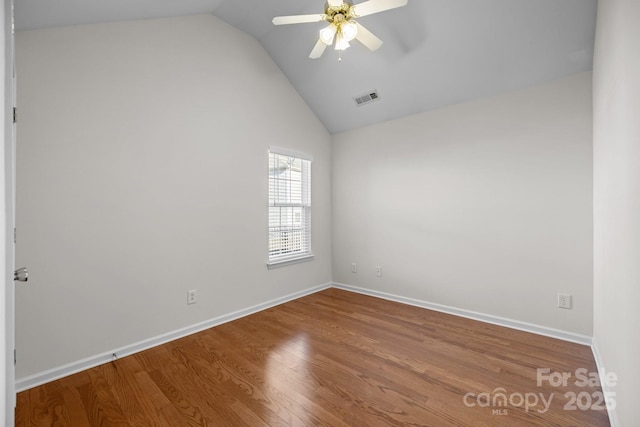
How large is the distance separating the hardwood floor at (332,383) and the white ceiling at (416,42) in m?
2.36

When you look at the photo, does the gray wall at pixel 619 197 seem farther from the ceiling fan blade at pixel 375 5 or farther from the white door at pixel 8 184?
the white door at pixel 8 184

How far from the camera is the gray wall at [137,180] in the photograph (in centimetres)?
191

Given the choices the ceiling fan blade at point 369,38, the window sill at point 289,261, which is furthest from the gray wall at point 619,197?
the window sill at point 289,261

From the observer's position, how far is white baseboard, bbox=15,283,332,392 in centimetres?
188

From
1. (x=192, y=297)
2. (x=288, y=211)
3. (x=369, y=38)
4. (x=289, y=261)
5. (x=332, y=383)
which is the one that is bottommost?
(x=332, y=383)

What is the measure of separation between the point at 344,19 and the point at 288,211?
86.8 inches

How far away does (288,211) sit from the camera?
368 centimetres

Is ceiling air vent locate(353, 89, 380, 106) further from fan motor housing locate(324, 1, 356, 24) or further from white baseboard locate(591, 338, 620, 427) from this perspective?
white baseboard locate(591, 338, 620, 427)

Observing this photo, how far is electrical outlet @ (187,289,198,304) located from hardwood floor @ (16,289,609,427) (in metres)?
0.33

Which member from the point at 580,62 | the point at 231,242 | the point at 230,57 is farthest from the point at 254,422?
the point at 580,62

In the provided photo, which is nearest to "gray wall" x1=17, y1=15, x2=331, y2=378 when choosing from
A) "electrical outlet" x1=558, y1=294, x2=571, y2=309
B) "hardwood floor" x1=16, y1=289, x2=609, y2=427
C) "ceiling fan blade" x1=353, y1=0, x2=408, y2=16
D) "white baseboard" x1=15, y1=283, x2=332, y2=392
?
"white baseboard" x1=15, y1=283, x2=332, y2=392

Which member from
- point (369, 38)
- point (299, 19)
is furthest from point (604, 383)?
point (299, 19)

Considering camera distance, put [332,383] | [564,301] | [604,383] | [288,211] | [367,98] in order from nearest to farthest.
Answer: [604,383] → [332,383] → [564,301] → [367,98] → [288,211]

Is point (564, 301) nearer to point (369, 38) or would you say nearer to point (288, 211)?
point (369, 38)
